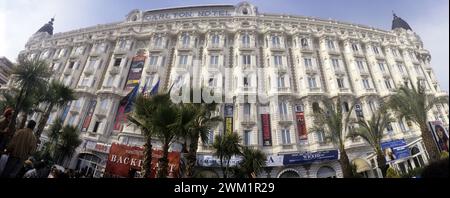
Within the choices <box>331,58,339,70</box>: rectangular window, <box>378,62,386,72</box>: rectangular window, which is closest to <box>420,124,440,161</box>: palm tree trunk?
<box>331,58,339,70</box>: rectangular window

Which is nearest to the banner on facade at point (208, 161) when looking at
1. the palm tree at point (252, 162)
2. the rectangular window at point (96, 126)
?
the palm tree at point (252, 162)

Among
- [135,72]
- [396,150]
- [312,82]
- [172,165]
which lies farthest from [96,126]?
[396,150]

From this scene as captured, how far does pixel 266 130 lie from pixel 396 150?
36.7 ft

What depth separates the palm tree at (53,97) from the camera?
54.9 feet

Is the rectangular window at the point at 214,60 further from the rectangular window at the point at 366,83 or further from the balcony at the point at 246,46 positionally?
the rectangular window at the point at 366,83

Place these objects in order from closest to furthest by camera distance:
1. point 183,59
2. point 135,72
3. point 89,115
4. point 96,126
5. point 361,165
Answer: point 361,165, point 96,126, point 89,115, point 135,72, point 183,59

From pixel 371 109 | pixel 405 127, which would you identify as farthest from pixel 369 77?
pixel 405 127

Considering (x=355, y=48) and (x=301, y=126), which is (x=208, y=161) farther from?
(x=355, y=48)

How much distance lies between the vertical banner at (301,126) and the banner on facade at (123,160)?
1593cm

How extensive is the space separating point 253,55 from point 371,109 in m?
15.3

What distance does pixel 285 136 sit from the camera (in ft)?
77.0

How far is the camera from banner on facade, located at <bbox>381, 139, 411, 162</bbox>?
57.4 feet

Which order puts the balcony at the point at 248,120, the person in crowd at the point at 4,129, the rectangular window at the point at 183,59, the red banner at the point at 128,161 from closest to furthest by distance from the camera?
the person in crowd at the point at 4,129, the red banner at the point at 128,161, the balcony at the point at 248,120, the rectangular window at the point at 183,59
